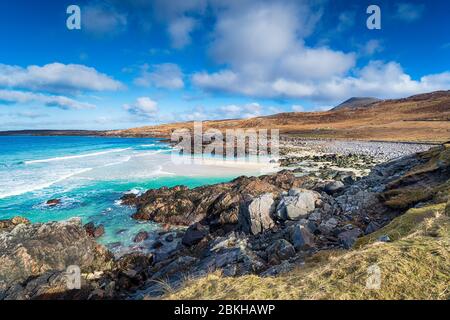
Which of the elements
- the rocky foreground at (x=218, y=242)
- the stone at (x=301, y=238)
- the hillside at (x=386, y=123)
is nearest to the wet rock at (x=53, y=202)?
the rocky foreground at (x=218, y=242)

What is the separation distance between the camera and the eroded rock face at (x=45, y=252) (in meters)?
11.0

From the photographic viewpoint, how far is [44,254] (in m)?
12.2

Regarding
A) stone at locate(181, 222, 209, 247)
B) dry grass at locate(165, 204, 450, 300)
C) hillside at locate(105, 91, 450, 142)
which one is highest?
hillside at locate(105, 91, 450, 142)

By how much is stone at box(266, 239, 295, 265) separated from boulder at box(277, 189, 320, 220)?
3972mm

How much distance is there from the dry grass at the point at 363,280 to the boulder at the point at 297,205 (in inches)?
314

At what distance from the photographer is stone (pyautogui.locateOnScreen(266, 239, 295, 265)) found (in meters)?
9.16

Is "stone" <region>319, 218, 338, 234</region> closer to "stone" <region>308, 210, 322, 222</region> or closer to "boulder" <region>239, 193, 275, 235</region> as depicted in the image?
"stone" <region>308, 210, 322, 222</region>

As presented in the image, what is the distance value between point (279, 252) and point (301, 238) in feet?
3.85

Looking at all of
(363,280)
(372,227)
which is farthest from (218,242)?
(363,280)

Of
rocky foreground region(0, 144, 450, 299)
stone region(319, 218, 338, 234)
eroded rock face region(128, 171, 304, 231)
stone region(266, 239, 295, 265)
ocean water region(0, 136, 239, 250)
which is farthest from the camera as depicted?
ocean water region(0, 136, 239, 250)

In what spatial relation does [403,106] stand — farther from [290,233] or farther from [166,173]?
[290,233]

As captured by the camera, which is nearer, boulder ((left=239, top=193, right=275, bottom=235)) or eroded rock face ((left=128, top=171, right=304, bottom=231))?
boulder ((left=239, top=193, right=275, bottom=235))

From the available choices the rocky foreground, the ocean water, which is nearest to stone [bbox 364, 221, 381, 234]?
the rocky foreground

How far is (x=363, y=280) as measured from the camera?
4.73 m
